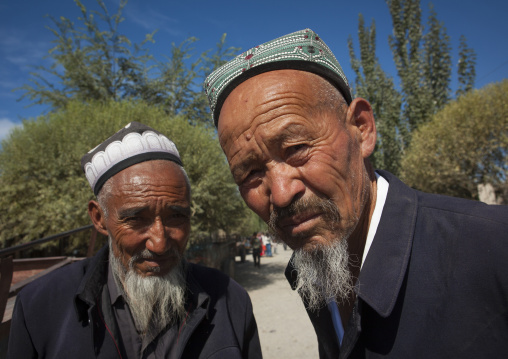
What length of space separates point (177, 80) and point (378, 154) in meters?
13.8

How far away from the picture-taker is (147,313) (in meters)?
1.81

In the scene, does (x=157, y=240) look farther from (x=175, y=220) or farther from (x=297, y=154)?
(x=297, y=154)

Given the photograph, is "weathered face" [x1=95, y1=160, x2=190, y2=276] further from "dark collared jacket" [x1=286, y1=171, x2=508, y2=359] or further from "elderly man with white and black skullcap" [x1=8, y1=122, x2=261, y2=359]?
"dark collared jacket" [x1=286, y1=171, x2=508, y2=359]

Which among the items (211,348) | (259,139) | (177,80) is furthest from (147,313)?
(177,80)

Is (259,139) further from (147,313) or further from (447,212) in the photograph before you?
(147,313)

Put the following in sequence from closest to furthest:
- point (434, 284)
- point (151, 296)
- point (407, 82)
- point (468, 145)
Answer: point (434, 284) < point (151, 296) < point (468, 145) < point (407, 82)

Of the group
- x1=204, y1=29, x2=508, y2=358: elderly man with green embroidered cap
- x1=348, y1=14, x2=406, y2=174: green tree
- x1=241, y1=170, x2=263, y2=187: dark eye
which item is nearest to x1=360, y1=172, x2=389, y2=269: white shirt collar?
x1=204, y1=29, x2=508, y2=358: elderly man with green embroidered cap

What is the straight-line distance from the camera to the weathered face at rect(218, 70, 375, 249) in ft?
3.60

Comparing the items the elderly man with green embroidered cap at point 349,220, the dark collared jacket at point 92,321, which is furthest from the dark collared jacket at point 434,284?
the dark collared jacket at point 92,321

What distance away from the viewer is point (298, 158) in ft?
3.64

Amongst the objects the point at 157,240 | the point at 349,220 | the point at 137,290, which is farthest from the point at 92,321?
the point at 349,220

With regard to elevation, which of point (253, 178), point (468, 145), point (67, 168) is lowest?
point (253, 178)

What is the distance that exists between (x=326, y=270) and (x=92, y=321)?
4.19ft

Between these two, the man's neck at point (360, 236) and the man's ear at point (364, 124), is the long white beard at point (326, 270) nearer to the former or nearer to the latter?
the man's neck at point (360, 236)
